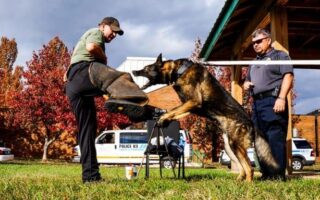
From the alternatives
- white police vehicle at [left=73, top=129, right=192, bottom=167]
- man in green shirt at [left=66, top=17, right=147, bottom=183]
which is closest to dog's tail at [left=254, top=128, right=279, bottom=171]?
man in green shirt at [left=66, top=17, right=147, bottom=183]

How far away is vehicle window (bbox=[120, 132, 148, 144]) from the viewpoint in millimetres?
22944

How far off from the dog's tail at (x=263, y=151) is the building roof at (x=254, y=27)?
3.23 m

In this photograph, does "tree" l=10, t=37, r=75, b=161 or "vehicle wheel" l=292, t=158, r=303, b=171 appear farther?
"tree" l=10, t=37, r=75, b=161

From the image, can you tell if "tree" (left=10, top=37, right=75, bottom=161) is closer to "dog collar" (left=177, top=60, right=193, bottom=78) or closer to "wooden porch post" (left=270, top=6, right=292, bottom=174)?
"wooden porch post" (left=270, top=6, right=292, bottom=174)

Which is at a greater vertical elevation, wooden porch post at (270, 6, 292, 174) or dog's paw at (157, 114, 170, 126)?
wooden porch post at (270, 6, 292, 174)

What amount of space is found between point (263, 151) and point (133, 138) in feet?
60.7

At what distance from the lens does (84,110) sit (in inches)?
168

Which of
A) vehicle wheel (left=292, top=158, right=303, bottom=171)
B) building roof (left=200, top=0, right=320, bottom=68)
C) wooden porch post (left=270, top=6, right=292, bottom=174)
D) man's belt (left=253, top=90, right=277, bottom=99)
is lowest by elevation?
vehicle wheel (left=292, top=158, right=303, bottom=171)

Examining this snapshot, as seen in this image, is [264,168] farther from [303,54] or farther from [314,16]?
[303,54]

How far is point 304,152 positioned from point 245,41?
12.4 m

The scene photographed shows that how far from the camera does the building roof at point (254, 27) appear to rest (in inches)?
305

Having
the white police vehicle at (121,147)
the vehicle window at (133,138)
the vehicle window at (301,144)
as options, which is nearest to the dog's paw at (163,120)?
the vehicle window at (301,144)

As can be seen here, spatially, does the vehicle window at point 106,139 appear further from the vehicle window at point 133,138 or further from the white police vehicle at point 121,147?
the vehicle window at point 133,138

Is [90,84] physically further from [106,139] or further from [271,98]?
[106,139]
